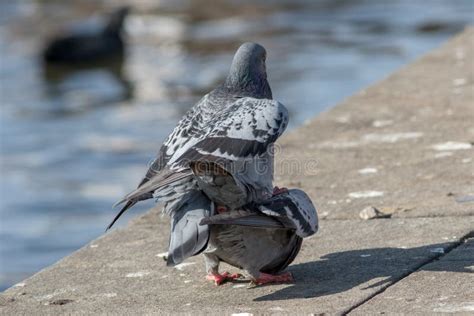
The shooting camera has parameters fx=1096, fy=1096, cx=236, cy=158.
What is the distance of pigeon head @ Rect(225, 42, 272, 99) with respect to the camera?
495cm

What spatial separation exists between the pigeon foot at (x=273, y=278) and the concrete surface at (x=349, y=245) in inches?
1.3

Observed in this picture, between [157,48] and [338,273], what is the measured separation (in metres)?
13.2

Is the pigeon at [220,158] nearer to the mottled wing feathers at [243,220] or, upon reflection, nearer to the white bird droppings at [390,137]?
the mottled wing feathers at [243,220]

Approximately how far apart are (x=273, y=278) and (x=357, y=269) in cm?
37

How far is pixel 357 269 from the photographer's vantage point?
4812 millimetres

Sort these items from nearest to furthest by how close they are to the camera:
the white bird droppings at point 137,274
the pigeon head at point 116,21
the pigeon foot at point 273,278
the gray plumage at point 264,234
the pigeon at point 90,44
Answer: the gray plumage at point 264,234 < the pigeon foot at point 273,278 < the white bird droppings at point 137,274 < the pigeon at point 90,44 < the pigeon head at point 116,21

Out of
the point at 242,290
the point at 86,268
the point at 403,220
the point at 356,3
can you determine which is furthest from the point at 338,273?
the point at 356,3

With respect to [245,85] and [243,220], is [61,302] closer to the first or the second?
[243,220]

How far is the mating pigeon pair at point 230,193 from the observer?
439 centimetres

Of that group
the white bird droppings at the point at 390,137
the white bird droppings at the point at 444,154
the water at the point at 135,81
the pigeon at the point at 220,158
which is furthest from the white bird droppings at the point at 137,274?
the water at the point at 135,81

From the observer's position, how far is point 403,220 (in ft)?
18.0

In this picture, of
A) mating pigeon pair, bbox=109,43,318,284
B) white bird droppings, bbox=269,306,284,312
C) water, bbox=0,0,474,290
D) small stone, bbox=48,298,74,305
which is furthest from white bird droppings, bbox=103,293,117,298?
water, bbox=0,0,474,290

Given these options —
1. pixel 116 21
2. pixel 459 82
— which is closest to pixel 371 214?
pixel 459 82

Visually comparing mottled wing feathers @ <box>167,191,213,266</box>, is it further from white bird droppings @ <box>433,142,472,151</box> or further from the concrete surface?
white bird droppings @ <box>433,142,472,151</box>
